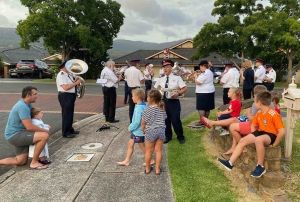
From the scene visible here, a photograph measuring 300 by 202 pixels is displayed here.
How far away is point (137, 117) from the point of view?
6.44m

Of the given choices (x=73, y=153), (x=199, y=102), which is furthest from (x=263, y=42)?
(x=73, y=153)

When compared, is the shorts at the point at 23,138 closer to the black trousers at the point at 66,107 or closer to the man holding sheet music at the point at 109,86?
the black trousers at the point at 66,107

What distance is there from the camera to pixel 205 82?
8.77 meters

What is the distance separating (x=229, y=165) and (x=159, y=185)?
42.1 inches

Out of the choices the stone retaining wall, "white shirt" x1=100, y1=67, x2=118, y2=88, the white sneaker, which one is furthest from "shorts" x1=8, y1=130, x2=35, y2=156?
"white shirt" x1=100, y1=67, x2=118, y2=88

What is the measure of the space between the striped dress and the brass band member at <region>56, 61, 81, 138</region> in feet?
9.43

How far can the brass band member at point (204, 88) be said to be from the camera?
873 centimetres

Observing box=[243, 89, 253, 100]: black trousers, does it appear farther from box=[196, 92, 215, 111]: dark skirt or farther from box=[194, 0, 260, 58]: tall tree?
box=[194, 0, 260, 58]: tall tree

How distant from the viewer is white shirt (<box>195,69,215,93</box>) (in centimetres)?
873

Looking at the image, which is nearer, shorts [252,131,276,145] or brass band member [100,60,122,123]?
shorts [252,131,276,145]

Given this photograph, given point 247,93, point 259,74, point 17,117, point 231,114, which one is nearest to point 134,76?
point 247,93

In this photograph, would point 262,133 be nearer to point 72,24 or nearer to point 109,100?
point 109,100

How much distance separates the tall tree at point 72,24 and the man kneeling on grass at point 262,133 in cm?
2691

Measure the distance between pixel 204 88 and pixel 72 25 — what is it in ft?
84.9
